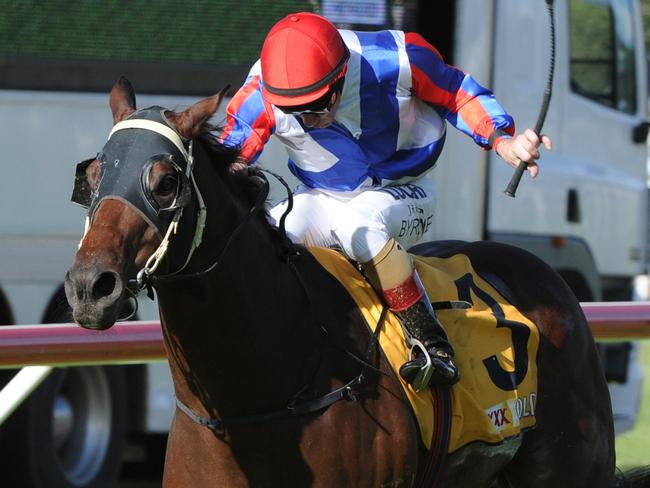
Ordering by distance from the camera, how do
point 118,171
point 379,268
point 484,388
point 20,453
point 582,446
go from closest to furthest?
1. point 118,171
2. point 379,268
3. point 484,388
4. point 582,446
5. point 20,453

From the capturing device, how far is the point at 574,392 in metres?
4.21

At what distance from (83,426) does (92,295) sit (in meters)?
3.95

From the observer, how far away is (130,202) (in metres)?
3.02

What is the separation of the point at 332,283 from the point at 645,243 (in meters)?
5.40

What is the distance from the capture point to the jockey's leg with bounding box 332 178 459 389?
12.1 feet

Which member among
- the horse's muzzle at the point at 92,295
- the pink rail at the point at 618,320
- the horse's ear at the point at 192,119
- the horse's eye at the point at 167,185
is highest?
the horse's ear at the point at 192,119

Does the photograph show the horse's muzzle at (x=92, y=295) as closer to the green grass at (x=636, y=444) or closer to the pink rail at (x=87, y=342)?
the pink rail at (x=87, y=342)

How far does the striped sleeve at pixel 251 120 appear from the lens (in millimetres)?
3779

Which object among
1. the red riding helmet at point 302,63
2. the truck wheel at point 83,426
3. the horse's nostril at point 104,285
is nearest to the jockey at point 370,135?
the red riding helmet at point 302,63

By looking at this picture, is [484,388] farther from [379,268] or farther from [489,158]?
[489,158]

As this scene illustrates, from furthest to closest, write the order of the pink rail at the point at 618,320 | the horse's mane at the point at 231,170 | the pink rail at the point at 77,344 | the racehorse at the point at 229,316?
the pink rail at the point at 618,320 → the pink rail at the point at 77,344 → the horse's mane at the point at 231,170 → the racehorse at the point at 229,316

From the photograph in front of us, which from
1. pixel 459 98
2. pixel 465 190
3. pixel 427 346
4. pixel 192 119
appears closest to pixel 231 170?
pixel 192 119

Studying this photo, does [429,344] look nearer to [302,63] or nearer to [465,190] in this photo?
[302,63]

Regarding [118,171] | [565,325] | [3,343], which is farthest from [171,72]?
[118,171]
